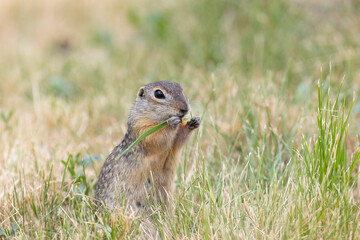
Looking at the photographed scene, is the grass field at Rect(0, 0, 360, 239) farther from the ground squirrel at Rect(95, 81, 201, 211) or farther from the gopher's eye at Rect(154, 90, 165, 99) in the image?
the gopher's eye at Rect(154, 90, 165, 99)

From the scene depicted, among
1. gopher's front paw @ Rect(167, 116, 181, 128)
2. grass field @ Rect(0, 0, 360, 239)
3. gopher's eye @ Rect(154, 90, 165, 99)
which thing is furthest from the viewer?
gopher's eye @ Rect(154, 90, 165, 99)

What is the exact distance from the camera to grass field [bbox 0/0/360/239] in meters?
2.91

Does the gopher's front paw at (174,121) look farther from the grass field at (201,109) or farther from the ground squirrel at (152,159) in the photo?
the grass field at (201,109)

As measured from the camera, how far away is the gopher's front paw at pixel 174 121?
3.32m

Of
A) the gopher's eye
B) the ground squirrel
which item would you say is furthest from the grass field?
the gopher's eye

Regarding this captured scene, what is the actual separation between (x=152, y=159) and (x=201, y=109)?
1.53 m

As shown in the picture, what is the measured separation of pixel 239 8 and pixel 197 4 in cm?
59

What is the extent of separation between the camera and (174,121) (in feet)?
10.9

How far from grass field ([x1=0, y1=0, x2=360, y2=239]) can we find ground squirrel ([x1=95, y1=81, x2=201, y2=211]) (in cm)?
17

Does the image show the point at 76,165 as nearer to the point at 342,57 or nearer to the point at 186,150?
the point at 186,150

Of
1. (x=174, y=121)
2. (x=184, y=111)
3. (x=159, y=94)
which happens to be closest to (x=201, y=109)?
(x=159, y=94)

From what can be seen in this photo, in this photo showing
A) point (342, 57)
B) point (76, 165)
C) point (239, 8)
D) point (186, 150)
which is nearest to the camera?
point (186, 150)

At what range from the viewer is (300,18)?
22.7 feet

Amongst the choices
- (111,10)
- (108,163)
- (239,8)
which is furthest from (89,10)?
(108,163)
